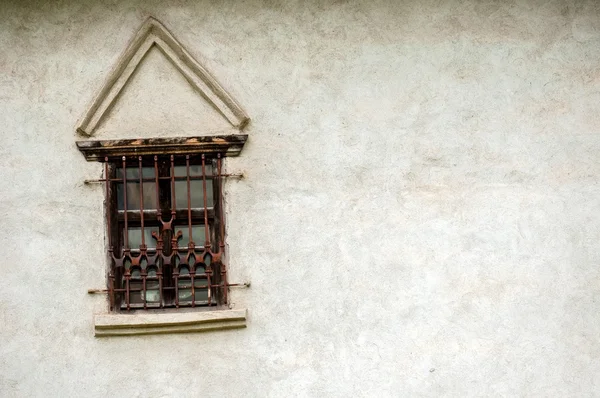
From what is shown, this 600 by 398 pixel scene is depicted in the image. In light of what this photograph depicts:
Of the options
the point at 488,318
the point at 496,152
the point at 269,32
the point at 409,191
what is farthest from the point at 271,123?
the point at 488,318

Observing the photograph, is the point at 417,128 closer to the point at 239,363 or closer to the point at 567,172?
the point at 567,172

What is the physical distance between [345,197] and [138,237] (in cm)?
151

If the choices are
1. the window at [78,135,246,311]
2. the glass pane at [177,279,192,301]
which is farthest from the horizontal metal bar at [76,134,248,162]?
the glass pane at [177,279,192,301]

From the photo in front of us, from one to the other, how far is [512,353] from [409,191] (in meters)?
1.35

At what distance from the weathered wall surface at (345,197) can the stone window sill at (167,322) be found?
8 centimetres

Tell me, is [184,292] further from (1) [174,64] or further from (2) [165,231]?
(1) [174,64]

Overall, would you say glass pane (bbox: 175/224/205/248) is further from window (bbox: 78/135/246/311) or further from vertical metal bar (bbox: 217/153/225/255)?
vertical metal bar (bbox: 217/153/225/255)

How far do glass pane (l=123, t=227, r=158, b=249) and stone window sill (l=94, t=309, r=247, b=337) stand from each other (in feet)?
1.70

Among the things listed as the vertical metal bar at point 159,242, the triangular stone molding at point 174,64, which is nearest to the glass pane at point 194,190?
the vertical metal bar at point 159,242

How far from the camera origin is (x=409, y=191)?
6.35m

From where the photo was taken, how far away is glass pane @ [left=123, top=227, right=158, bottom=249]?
6348 mm

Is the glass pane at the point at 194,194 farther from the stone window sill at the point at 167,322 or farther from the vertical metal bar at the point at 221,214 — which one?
the stone window sill at the point at 167,322

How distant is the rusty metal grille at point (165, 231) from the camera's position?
6.23 m

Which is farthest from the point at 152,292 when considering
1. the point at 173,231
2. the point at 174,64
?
the point at 174,64
